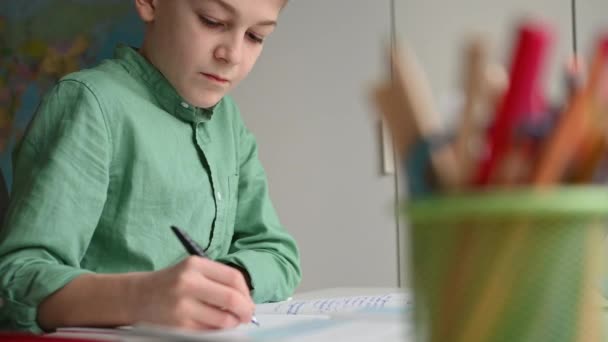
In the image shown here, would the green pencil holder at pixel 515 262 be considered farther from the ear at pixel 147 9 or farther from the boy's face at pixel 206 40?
the ear at pixel 147 9

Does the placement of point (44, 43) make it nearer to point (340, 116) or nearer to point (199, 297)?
point (340, 116)

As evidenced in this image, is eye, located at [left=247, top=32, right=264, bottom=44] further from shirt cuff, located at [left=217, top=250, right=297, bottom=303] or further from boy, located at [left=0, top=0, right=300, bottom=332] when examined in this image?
shirt cuff, located at [left=217, top=250, right=297, bottom=303]

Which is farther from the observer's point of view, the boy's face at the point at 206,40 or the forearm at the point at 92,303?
the boy's face at the point at 206,40

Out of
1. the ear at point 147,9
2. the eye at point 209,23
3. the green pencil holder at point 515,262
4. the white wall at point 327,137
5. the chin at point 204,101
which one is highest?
the ear at point 147,9

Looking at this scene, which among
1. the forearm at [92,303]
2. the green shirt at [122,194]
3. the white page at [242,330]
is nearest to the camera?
the white page at [242,330]

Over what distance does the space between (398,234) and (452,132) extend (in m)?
1.87

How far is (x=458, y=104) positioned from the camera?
0.97 feet

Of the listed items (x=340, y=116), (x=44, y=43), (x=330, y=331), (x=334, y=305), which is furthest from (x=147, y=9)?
(x=44, y=43)

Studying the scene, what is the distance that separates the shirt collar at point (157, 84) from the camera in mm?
965

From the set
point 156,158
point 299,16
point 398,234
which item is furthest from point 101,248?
point 299,16

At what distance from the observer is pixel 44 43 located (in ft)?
8.49

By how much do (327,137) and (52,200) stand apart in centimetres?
150

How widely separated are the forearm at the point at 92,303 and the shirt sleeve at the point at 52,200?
0.01 meters

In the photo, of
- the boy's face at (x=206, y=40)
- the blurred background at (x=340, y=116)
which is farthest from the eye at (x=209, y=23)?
the blurred background at (x=340, y=116)
